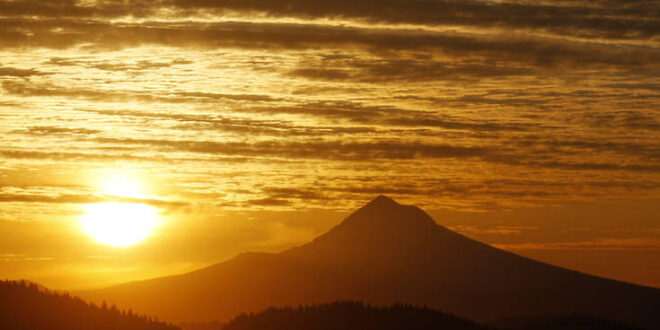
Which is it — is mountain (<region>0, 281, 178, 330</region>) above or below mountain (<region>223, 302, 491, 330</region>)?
below

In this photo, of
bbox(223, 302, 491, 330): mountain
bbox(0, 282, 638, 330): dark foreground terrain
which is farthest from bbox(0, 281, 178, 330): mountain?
bbox(223, 302, 491, 330): mountain

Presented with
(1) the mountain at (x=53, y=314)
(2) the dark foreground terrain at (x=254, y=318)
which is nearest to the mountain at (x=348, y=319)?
(2) the dark foreground terrain at (x=254, y=318)

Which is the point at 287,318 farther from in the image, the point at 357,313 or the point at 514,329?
the point at 514,329

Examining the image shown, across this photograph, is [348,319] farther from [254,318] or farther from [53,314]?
[53,314]

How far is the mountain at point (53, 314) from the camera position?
72500mm

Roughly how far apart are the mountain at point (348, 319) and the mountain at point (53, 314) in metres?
14.5

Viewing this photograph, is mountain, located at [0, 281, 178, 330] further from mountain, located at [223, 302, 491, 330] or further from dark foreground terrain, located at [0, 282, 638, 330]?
mountain, located at [223, 302, 491, 330]

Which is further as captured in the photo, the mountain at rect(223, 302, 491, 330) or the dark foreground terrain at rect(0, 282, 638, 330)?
the mountain at rect(223, 302, 491, 330)

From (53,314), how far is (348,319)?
1251 inches

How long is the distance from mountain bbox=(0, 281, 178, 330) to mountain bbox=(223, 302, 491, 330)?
1449 centimetres

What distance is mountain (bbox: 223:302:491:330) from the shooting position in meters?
93.4

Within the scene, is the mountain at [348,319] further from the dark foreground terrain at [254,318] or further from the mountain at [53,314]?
the mountain at [53,314]

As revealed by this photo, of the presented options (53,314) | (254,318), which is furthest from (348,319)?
(53,314)

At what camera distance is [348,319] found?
98562mm
